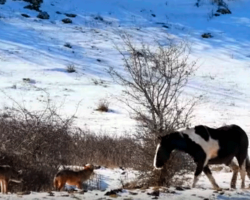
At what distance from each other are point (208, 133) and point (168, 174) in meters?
1.49

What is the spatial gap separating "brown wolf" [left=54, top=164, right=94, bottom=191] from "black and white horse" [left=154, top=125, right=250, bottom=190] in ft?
3.98

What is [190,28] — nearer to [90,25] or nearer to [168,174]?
[90,25]

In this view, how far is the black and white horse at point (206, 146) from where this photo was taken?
8.58m

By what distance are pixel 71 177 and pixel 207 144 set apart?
6.79 feet

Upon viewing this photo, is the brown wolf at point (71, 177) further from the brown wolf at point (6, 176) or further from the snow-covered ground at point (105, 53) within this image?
the snow-covered ground at point (105, 53)

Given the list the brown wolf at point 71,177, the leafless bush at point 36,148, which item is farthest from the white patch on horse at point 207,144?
the leafless bush at point 36,148

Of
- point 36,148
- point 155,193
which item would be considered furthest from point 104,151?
point 155,193

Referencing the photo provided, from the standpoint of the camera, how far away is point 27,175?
Answer: 31.3ft

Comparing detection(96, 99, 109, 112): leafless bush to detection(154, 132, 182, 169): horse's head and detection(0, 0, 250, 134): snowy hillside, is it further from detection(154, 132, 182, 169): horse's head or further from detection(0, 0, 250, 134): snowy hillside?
detection(154, 132, 182, 169): horse's head

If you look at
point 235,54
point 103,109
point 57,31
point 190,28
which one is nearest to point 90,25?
point 57,31

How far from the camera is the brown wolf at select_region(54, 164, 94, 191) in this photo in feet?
29.2

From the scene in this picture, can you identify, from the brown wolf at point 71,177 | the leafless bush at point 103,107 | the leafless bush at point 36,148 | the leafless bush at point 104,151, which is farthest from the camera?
the leafless bush at point 103,107

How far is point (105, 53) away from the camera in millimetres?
28953

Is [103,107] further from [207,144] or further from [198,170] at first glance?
[198,170]
